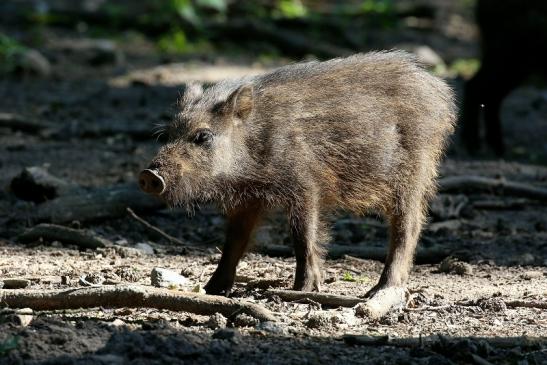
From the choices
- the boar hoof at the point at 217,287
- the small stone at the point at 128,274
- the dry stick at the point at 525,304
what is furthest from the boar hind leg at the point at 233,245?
the dry stick at the point at 525,304

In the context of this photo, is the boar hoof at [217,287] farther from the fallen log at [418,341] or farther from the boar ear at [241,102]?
the fallen log at [418,341]

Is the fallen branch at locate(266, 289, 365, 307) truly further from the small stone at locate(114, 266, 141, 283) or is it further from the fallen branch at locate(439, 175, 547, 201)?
the fallen branch at locate(439, 175, 547, 201)

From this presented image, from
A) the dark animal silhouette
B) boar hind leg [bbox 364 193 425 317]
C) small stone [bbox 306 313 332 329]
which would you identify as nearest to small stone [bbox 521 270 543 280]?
boar hind leg [bbox 364 193 425 317]

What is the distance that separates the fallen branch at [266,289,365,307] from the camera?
4781 millimetres

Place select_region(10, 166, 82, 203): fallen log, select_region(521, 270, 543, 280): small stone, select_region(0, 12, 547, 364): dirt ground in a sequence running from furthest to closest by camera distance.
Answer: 1. select_region(10, 166, 82, 203): fallen log
2. select_region(521, 270, 543, 280): small stone
3. select_region(0, 12, 547, 364): dirt ground

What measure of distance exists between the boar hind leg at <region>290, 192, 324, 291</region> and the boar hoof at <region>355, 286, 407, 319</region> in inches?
10.7

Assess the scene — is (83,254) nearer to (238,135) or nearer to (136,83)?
(238,135)

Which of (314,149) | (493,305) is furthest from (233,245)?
(493,305)

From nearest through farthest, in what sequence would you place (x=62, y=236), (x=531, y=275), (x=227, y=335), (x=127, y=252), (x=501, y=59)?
(x=227, y=335) < (x=531, y=275) < (x=127, y=252) < (x=62, y=236) < (x=501, y=59)

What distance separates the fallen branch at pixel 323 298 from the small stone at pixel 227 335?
30.4 inches

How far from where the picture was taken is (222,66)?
12023 mm

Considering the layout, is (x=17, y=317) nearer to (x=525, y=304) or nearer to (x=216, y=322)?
(x=216, y=322)

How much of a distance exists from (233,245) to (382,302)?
2.61ft

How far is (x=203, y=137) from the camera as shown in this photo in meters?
5.00
